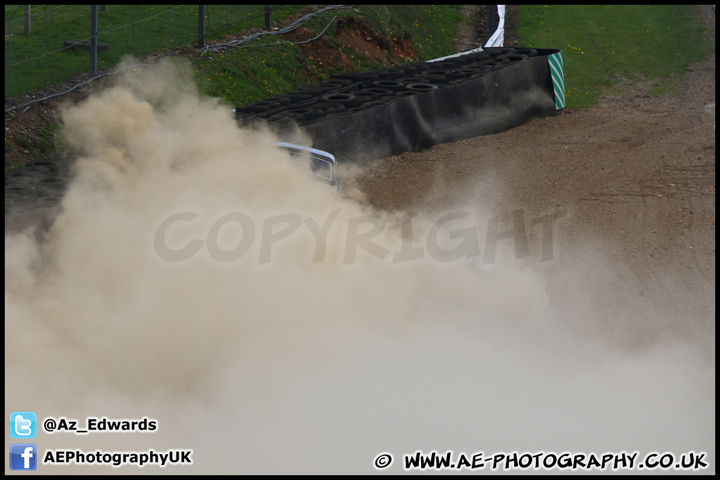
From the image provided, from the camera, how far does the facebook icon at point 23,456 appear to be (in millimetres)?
6512

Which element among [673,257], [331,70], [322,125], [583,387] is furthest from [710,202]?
[331,70]

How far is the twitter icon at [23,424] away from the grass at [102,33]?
8.52 meters

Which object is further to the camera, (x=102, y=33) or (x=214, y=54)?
(x=214, y=54)

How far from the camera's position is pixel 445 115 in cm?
1488

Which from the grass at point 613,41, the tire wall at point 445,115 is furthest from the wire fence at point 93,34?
the grass at point 613,41

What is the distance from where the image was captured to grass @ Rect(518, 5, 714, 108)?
65.7 ft

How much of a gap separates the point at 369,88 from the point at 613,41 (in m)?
11.8

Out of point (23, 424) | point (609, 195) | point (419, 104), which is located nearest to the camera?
point (23, 424)

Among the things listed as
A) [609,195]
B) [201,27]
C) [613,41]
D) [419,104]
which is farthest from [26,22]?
[613,41]

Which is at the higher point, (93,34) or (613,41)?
(613,41)

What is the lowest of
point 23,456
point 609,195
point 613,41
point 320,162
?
point 23,456

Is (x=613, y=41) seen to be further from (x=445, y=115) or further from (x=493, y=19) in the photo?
(x=445, y=115)

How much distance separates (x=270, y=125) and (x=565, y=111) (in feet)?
25.9

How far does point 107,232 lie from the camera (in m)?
9.05
